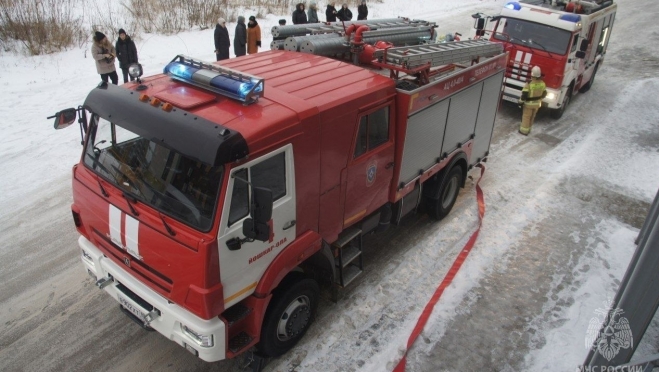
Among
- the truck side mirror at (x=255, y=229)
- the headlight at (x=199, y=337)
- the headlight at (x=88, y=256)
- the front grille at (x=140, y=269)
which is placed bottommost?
the headlight at (x=199, y=337)

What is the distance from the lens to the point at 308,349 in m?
4.79

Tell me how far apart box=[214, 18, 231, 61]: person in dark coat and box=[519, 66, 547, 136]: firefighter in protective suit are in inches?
281

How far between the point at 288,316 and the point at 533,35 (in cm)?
893

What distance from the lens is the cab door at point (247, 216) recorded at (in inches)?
141

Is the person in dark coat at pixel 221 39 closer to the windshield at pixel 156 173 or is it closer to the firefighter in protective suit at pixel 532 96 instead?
the firefighter in protective suit at pixel 532 96

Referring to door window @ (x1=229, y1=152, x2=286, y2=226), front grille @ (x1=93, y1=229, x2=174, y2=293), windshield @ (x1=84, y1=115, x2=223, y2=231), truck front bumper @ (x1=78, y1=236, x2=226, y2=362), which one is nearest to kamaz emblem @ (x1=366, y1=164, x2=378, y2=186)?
door window @ (x1=229, y1=152, x2=286, y2=226)

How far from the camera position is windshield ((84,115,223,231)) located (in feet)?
11.7

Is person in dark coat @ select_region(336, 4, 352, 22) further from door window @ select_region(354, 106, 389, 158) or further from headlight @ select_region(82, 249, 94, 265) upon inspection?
headlight @ select_region(82, 249, 94, 265)

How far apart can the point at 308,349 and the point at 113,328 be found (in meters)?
2.08

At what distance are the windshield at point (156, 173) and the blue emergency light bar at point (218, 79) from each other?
742 mm

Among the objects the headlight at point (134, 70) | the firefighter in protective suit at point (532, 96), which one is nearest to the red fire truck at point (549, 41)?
the firefighter in protective suit at point (532, 96)

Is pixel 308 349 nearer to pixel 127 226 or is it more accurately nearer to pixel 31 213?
pixel 127 226

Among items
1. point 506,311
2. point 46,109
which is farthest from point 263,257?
point 46,109

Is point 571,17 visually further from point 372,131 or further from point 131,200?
point 131,200
